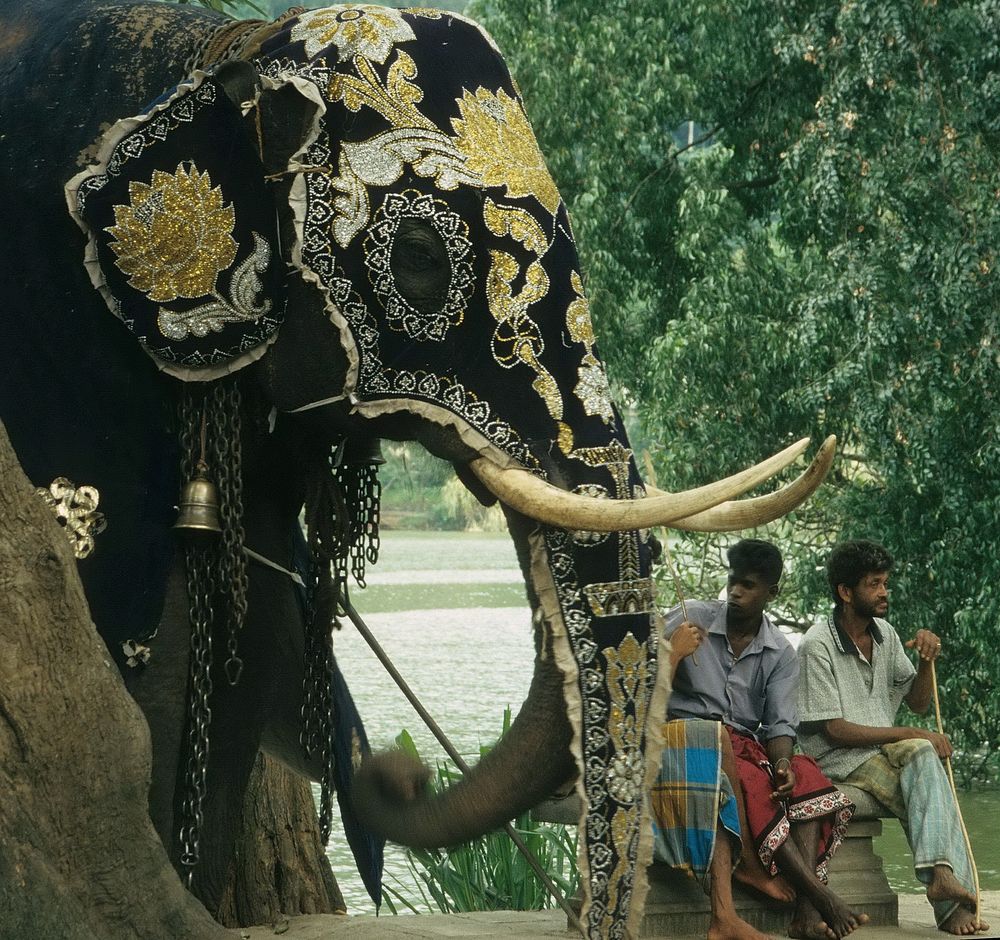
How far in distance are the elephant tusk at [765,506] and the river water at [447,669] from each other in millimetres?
1082

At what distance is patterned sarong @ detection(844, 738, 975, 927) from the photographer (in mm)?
5258

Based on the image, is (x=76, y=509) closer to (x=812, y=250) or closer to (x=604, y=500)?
(x=604, y=500)

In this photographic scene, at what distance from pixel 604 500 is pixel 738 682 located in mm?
2273

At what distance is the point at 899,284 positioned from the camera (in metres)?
9.05

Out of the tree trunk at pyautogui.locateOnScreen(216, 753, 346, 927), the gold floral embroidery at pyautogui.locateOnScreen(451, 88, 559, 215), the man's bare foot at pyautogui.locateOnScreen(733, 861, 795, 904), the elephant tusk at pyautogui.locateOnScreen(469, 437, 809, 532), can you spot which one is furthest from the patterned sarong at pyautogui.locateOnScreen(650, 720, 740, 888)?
the gold floral embroidery at pyautogui.locateOnScreen(451, 88, 559, 215)

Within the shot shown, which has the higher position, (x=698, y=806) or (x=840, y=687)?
(x=840, y=687)

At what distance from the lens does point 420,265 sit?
3271mm

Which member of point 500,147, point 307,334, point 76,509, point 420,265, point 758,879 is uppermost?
point 500,147

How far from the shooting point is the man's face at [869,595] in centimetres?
538

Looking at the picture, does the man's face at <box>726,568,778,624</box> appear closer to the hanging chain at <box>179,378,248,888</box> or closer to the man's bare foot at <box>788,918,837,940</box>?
the man's bare foot at <box>788,918,837,940</box>

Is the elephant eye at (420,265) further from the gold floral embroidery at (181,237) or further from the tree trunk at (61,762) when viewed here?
the tree trunk at (61,762)

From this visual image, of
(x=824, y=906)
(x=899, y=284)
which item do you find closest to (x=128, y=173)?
(x=824, y=906)

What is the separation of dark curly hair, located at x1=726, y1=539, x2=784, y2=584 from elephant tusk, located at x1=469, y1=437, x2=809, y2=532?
2.05m

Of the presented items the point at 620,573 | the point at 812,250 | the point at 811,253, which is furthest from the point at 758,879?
the point at 812,250
